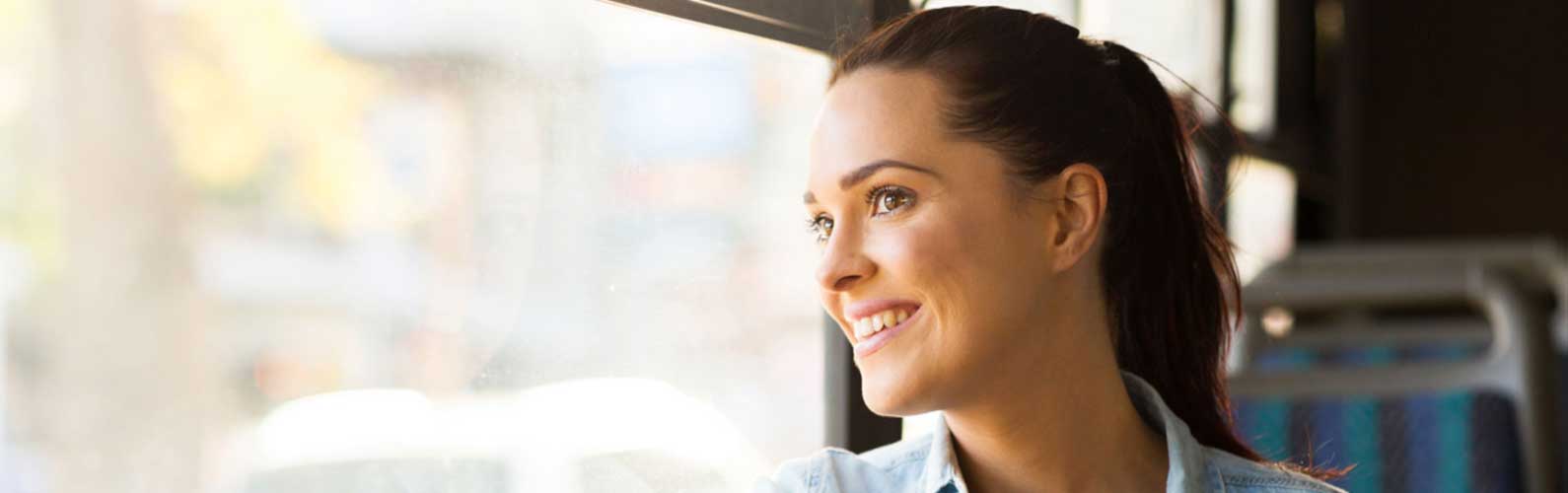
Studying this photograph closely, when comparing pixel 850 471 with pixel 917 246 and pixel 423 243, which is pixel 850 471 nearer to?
pixel 917 246

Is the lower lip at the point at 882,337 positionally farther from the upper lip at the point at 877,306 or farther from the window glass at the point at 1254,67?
the window glass at the point at 1254,67

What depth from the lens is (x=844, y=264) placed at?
100 cm

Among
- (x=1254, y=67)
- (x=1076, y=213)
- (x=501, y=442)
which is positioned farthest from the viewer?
(x=1254, y=67)

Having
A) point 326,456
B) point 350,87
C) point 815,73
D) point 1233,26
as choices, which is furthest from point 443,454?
point 1233,26

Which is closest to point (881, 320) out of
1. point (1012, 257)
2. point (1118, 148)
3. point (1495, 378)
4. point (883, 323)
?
point (883, 323)

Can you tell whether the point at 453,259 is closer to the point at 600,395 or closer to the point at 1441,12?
the point at 600,395

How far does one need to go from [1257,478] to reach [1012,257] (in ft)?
0.98

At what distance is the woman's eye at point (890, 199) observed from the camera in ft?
3.29

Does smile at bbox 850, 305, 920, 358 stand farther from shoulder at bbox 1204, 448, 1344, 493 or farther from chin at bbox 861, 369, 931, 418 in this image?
shoulder at bbox 1204, 448, 1344, 493

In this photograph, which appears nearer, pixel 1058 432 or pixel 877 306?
pixel 877 306

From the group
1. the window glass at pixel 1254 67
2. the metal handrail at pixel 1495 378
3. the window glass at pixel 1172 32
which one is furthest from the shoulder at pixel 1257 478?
the window glass at pixel 1254 67

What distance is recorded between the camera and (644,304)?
3.52ft

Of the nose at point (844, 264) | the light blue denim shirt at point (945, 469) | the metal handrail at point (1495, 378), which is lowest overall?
the metal handrail at point (1495, 378)

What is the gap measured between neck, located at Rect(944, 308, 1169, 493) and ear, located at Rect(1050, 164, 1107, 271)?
60mm
